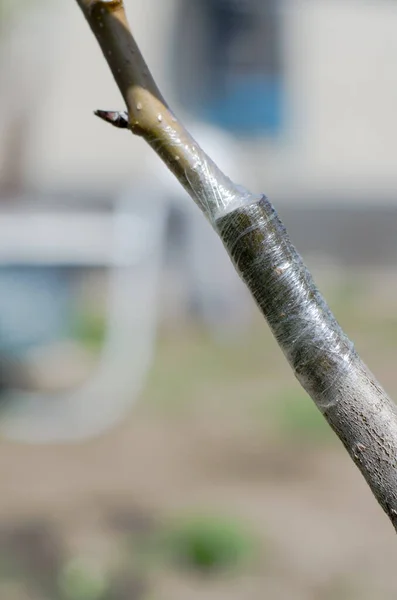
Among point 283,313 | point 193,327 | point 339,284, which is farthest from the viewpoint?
point 339,284

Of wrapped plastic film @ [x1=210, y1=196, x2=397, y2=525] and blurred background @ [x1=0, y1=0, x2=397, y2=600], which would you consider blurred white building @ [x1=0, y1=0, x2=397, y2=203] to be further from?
wrapped plastic film @ [x1=210, y1=196, x2=397, y2=525]

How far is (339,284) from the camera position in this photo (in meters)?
6.15

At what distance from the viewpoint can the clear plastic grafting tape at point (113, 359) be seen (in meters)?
3.51

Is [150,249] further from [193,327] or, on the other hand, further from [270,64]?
[270,64]

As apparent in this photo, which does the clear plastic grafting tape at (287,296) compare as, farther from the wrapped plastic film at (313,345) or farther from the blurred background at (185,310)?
the blurred background at (185,310)

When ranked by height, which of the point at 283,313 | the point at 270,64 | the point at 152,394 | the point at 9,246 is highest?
the point at 270,64

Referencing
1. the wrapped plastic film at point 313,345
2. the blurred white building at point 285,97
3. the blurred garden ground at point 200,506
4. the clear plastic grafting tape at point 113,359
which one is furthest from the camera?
the blurred white building at point 285,97

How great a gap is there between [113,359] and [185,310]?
1802mm

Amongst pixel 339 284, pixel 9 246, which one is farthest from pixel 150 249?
pixel 339 284

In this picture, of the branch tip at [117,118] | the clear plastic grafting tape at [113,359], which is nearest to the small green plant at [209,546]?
the clear plastic grafting tape at [113,359]

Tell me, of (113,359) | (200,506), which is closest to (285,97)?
(113,359)

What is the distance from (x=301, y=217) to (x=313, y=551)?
4199 millimetres

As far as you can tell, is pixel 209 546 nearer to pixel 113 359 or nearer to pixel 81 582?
pixel 81 582

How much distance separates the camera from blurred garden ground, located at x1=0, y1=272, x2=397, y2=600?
2262mm
